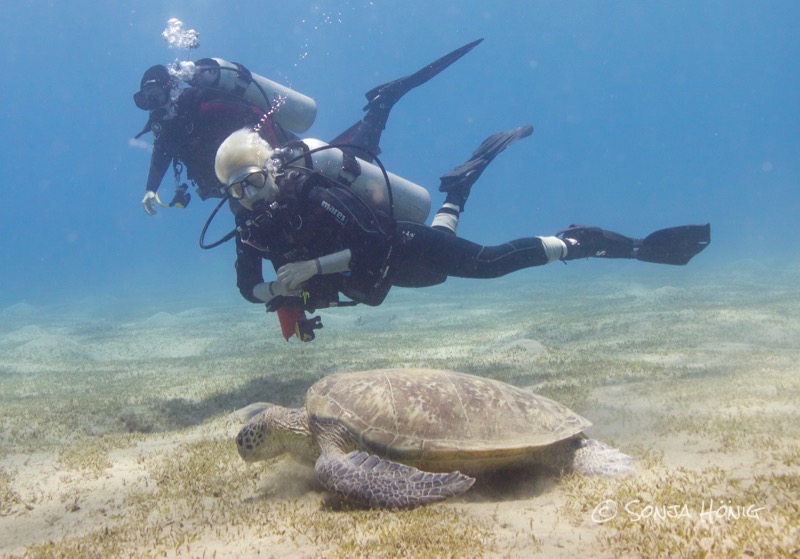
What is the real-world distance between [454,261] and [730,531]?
5.30 meters

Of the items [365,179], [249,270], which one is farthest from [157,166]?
[365,179]

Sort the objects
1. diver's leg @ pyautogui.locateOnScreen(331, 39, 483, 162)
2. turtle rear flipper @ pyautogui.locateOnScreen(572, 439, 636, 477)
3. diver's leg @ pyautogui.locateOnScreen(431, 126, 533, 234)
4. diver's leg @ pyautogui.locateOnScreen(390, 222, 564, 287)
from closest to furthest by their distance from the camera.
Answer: turtle rear flipper @ pyautogui.locateOnScreen(572, 439, 636, 477)
diver's leg @ pyautogui.locateOnScreen(390, 222, 564, 287)
diver's leg @ pyautogui.locateOnScreen(431, 126, 533, 234)
diver's leg @ pyautogui.locateOnScreen(331, 39, 483, 162)

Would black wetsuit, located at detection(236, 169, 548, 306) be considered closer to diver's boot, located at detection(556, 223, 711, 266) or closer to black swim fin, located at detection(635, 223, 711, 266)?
diver's boot, located at detection(556, 223, 711, 266)

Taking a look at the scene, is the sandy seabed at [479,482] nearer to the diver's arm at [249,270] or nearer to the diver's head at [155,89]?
the diver's arm at [249,270]

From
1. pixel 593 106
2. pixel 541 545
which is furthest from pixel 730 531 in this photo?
pixel 593 106


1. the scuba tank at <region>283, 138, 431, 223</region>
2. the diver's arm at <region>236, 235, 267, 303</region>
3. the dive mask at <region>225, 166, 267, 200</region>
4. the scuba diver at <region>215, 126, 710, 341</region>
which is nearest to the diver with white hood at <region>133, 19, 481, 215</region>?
the scuba tank at <region>283, 138, 431, 223</region>

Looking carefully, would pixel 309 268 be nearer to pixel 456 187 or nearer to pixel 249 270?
pixel 249 270

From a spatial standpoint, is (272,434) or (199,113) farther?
(199,113)

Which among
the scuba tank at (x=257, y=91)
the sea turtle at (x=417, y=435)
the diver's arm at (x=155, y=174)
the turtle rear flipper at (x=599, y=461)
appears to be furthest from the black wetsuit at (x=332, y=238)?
the scuba tank at (x=257, y=91)

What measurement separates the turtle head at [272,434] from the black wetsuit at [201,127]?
6067 millimetres

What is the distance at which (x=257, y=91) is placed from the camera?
9602mm

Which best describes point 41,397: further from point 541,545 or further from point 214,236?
point 214,236

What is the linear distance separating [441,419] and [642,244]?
654 cm

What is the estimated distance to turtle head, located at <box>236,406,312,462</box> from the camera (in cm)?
A: 400
